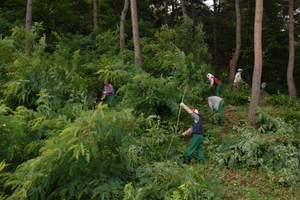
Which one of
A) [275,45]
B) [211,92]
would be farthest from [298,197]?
[275,45]

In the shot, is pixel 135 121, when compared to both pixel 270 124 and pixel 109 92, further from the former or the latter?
pixel 109 92

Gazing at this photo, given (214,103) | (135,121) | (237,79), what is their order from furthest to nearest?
(237,79) → (214,103) → (135,121)

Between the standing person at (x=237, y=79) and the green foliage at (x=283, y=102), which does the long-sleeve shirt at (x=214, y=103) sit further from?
the standing person at (x=237, y=79)

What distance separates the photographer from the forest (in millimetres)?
5414

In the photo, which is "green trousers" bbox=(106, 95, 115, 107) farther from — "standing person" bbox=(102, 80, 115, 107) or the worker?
the worker

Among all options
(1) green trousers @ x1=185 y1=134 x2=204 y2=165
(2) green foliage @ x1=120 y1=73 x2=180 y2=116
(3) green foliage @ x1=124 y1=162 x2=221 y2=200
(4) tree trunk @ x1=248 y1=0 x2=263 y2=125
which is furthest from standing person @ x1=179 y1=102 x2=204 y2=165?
(4) tree trunk @ x1=248 y1=0 x2=263 y2=125

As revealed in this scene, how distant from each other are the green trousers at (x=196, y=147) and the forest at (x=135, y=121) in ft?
1.02

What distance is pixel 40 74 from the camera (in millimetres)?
10320

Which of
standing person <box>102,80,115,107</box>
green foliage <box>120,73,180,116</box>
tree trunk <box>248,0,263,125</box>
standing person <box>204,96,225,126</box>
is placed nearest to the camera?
green foliage <box>120,73,180,116</box>

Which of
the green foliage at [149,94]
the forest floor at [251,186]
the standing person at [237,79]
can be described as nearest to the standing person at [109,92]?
the green foliage at [149,94]

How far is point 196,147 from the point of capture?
830cm

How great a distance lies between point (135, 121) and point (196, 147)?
9.39ft

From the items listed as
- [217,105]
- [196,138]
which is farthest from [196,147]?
[217,105]

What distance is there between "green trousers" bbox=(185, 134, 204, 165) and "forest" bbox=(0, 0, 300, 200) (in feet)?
1.02
